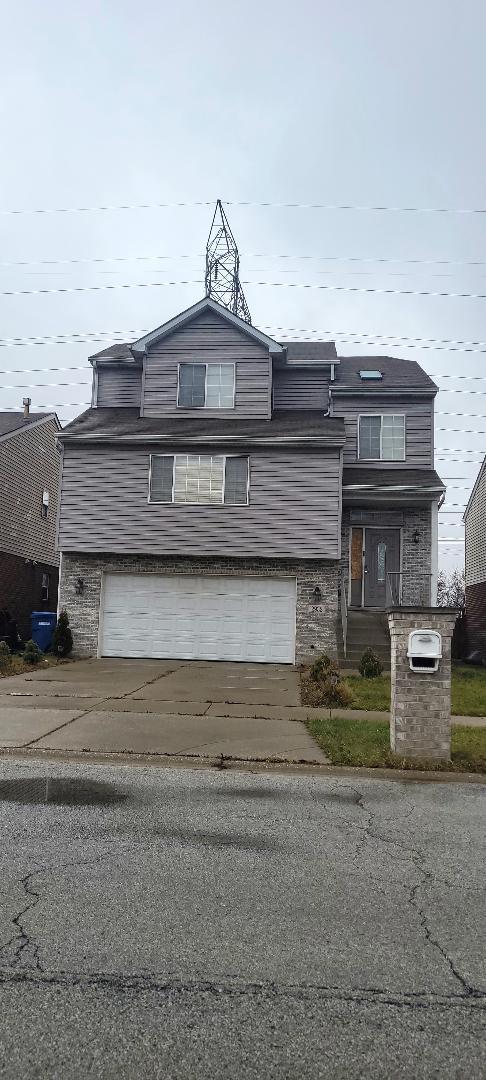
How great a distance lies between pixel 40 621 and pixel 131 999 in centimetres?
1894

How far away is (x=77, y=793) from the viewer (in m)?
6.83

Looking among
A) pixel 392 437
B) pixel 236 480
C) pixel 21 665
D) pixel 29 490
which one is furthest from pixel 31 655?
pixel 392 437

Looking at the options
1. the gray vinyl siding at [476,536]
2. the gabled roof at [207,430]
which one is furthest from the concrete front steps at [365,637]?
the gray vinyl siding at [476,536]

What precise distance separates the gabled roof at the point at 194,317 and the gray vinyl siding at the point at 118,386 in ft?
4.19

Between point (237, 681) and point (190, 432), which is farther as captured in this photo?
point (190, 432)

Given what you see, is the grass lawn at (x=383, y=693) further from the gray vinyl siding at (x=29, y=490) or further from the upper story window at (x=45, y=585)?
the upper story window at (x=45, y=585)

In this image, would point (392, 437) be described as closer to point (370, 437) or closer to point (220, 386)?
point (370, 437)

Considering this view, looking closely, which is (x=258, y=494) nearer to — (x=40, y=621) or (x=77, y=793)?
(x=40, y=621)

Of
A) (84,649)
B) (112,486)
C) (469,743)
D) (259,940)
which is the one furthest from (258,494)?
(259,940)

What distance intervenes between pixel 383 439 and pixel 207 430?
5.54 m

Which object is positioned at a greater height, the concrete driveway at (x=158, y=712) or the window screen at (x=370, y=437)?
the window screen at (x=370, y=437)

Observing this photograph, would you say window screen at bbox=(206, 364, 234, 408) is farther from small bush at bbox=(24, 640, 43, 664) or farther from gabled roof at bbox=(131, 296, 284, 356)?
small bush at bbox=(24, 640, 43, 664)

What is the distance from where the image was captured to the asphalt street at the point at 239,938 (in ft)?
9.64

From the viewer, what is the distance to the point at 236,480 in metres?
20.2
